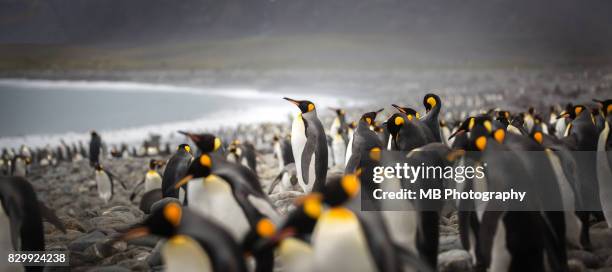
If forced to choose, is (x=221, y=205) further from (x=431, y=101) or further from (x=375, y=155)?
(x=431, y=101)

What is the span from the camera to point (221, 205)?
233 centimetres

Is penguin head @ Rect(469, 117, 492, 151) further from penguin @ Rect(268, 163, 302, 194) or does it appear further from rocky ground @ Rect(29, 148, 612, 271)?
penguin @ Rect(268, 163, 302, 194)

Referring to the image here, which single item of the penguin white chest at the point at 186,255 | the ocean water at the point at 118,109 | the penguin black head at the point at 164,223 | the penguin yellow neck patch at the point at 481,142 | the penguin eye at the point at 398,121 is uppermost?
the ocean water at the point at 118,109

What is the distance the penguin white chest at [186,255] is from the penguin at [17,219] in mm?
1082

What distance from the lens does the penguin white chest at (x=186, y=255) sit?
1791 millimetres

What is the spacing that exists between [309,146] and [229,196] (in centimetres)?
189

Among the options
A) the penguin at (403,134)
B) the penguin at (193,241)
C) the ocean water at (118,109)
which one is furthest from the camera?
the ocean water at (118,109)

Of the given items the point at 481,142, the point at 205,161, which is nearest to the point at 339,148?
the point at 481,142

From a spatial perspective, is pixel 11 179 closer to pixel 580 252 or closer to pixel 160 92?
pixel 580 252

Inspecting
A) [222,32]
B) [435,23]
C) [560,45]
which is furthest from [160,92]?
[560,45]

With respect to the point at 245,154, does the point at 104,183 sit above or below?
below

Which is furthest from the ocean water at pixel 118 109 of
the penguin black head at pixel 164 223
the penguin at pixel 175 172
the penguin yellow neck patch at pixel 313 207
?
the penguin yellow neck patch at pixel 313 207

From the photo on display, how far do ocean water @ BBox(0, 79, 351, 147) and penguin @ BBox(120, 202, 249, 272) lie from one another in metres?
A: 15.3

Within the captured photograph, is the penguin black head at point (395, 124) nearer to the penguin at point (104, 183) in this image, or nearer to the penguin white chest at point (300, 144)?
the penguin white chest at point (300, 144)
